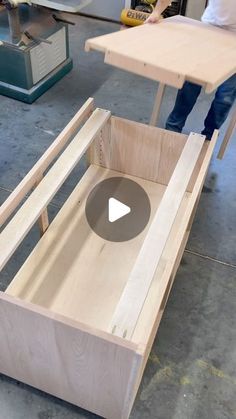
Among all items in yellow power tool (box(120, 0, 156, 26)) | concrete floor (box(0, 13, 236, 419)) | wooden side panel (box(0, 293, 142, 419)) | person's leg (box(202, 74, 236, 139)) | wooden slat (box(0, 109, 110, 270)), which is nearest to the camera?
wooden side panel (box(0, 293, 142, 419))

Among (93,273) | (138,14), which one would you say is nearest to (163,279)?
(93,273)

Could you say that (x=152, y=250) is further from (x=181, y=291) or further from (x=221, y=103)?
(x=221, y=103)

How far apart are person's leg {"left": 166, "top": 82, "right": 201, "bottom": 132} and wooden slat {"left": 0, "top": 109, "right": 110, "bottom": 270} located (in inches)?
18.1

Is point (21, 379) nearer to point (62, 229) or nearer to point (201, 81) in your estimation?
point (62, 229)

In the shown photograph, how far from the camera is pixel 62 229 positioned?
50.5 inches

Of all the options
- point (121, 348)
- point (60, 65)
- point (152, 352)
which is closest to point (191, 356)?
point (152, 352)

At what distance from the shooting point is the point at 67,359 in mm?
823

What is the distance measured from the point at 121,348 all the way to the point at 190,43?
3.44 ft
